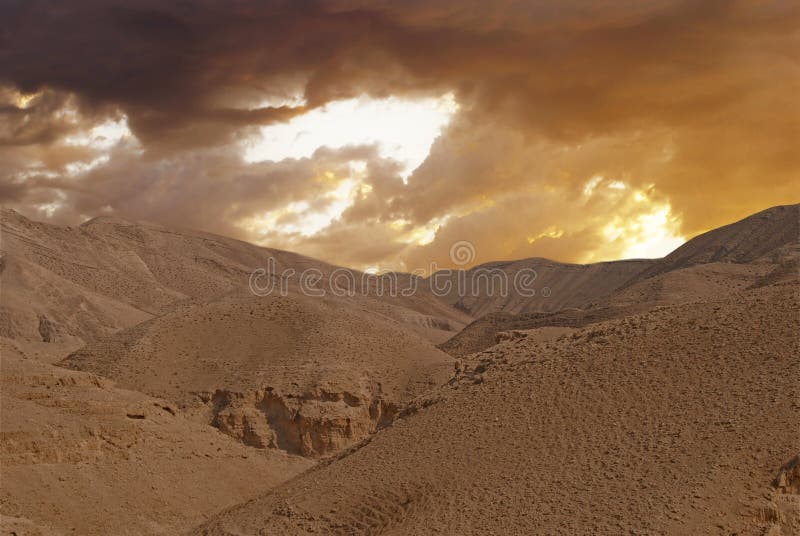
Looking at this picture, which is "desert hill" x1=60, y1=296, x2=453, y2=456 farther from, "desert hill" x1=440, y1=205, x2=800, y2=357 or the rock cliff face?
"desert hill" x1=440, y1=205, x2=800, y2=357

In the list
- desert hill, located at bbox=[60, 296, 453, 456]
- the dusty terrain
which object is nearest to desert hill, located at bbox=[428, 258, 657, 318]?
desert hill, located at bbox=[60, 296, 453, 456]

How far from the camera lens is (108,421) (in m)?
28.8

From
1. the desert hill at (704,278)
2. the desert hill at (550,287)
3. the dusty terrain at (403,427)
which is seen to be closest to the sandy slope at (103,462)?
the dusty terrain at (403,427)

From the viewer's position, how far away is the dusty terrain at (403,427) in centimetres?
1941

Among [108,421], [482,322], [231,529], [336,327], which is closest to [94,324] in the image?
[482,322]

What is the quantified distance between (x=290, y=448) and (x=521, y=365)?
48.4ft

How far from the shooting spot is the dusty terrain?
1941 cm

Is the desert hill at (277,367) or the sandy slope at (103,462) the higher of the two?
the desert hill at (277,367)

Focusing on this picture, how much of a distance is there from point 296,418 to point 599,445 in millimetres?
19241

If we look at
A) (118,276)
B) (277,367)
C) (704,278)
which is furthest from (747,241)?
(277,367)

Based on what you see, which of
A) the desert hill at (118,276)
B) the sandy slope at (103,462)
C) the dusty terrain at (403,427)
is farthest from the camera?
the desert hill at (118,276)

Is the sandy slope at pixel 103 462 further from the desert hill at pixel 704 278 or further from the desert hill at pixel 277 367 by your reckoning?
the desert hill at pixel 704 278

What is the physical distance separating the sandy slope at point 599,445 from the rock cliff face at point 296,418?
450 inches

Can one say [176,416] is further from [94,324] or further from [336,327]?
[94,324]
